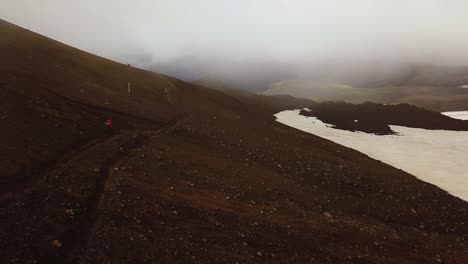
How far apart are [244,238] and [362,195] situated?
414 inches

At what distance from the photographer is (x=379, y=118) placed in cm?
7456

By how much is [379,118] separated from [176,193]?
66364mm

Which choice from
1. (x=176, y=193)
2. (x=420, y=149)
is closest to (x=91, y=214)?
(x=176, y=193)

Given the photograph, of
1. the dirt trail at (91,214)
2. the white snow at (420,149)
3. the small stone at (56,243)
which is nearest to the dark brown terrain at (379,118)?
the white snow at (420,149)

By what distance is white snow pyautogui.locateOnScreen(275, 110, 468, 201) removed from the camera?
32969mm

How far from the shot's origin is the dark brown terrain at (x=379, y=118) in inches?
2521

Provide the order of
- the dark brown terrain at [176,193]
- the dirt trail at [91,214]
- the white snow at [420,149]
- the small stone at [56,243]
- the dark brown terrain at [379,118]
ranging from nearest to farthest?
the dirt trail at [91,214], the small stone at [56,243], the dark brown terrain at [176,193], the white snow at [420,149], the dark brown terrain at [379,118]

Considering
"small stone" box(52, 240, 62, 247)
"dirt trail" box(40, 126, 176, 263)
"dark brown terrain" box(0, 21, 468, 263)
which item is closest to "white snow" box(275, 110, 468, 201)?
"dark brown terrain" box(0, 21, 468, 263)

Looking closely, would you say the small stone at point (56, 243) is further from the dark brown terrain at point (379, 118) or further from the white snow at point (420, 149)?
the dark brown terrain at point (379, 118)

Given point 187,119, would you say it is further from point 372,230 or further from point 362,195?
point 372,230

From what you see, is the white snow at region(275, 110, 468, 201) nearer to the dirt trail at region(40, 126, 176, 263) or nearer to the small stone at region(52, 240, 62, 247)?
the dirt trail at region(40, 126, 176, 263)

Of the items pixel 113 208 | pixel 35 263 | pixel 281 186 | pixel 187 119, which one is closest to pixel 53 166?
pixel 113 208

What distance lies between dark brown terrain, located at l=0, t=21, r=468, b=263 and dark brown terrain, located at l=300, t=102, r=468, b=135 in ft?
115

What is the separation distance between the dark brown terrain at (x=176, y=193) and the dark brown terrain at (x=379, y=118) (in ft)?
115
